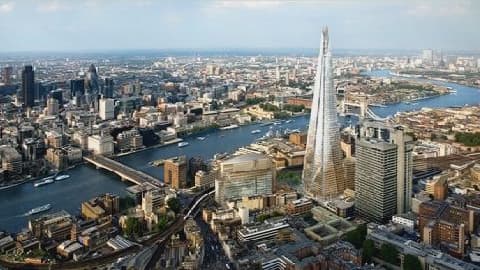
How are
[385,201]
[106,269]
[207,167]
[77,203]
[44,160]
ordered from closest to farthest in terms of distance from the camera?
1. [106,269]
2. [385,201]
3. [77,203]
4. [207,167]
5. [44,160]

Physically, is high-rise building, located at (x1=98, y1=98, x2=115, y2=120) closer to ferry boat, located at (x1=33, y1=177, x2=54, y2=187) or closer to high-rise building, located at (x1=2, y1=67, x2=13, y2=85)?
ferry boat, located at (x1=33, y1=177, x2=54, y2=187)

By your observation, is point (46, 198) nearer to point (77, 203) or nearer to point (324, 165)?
point (77, 203)

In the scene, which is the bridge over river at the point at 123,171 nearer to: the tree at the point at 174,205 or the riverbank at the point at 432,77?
the tree at the point at 174,205

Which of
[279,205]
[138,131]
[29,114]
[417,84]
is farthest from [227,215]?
[417,84]

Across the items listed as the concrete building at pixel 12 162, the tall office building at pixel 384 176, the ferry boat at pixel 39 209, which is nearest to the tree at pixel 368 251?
the tall office building at pixel 384 176

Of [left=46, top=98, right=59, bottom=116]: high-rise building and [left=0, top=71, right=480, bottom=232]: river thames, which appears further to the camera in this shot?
[left=46, top=98, right=59, bottom=116]: high-rise building

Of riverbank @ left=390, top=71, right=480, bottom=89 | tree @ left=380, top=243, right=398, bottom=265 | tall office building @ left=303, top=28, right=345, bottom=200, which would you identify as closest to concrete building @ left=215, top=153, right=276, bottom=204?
tall office building @ left=303, top=28, right=345, bottom=200

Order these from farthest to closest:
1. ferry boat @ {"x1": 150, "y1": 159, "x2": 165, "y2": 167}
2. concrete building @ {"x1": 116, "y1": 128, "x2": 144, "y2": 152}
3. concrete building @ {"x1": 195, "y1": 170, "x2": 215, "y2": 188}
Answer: concrete building @ {"x1": 116, "y1": 128, "x2": 144, "y2": 152}, ferry boat @ {"x1": 150, "y1": 159, "x2": 165, "y2": 167}, concrete building @ {"x1": 195, "y1": 170, "x2": 215, "y2": 188}

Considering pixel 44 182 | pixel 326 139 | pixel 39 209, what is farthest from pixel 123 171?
pixel 326 139
